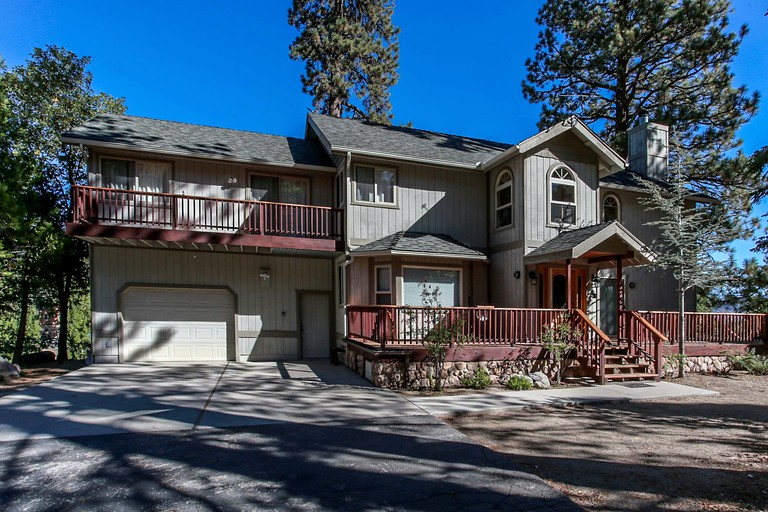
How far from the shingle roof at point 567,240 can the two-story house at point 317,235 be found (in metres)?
0.07

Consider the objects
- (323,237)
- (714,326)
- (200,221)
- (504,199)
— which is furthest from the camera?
(504,199)

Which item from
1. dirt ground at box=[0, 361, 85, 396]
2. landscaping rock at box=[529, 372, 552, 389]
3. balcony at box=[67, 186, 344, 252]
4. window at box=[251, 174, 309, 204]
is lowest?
dirt ground at box=[0, 361, 85, 396]

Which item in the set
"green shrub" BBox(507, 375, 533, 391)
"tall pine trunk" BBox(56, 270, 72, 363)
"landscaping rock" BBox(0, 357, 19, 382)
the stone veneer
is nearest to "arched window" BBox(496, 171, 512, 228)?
the stone veneer

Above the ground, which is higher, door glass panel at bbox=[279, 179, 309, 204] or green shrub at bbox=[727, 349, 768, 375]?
door glass panel at bbox=[279, 179, 309, 204]

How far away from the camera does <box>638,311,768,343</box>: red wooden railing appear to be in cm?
1111

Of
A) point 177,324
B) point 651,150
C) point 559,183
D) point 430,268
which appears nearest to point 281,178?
point 177,324

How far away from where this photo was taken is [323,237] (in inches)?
463

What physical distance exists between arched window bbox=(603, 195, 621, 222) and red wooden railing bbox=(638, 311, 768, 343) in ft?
13.0

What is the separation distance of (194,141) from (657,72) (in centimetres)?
2128

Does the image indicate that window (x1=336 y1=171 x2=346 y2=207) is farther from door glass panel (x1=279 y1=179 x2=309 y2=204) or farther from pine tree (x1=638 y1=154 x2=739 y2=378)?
pine tree (x1=638 y1=154 x2=739 y2=378)

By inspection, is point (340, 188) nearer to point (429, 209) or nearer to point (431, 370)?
A: point (429, 209)

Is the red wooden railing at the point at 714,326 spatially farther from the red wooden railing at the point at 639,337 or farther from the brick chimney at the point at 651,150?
the brick chimney at the point at 651,150

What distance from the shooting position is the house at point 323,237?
10773 mm

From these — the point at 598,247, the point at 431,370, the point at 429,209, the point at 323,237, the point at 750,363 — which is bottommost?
the point at 750,363
